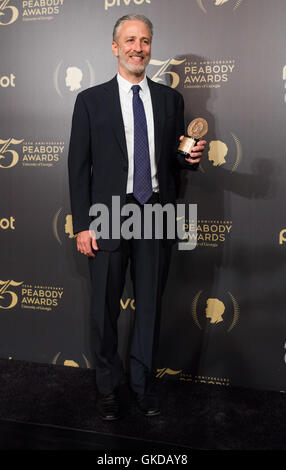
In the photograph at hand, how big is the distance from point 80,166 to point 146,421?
47.2 inches

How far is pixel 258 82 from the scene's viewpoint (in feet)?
8.35

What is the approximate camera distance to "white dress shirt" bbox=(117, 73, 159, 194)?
7.38ft

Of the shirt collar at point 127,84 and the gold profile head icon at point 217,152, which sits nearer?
the shirt collar at point 127,84

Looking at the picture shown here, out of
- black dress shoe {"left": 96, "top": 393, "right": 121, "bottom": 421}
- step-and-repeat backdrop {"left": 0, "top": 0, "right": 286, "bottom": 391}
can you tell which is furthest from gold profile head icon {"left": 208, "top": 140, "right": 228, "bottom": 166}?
black dress shoe {"left": 96, "top": 393, "right": 121, "bottom": 421}

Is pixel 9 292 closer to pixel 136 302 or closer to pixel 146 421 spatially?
pixel 136 302

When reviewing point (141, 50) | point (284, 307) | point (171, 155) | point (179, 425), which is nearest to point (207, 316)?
point (284, 307)

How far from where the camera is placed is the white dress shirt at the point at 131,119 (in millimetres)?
2248

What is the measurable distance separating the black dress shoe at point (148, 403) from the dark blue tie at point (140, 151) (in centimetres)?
93

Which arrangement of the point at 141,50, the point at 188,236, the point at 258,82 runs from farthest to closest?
1. the point at 188,236
2. the point at 258,82
3. the point at 141,50

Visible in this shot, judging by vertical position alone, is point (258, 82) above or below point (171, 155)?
above

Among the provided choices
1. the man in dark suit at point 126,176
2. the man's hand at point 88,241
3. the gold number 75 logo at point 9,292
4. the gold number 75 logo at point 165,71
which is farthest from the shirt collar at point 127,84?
the gold number 75 logo at point 9,292

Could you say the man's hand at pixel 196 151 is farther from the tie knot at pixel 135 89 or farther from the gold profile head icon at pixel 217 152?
the gold profile head icon at pixel 217 152
